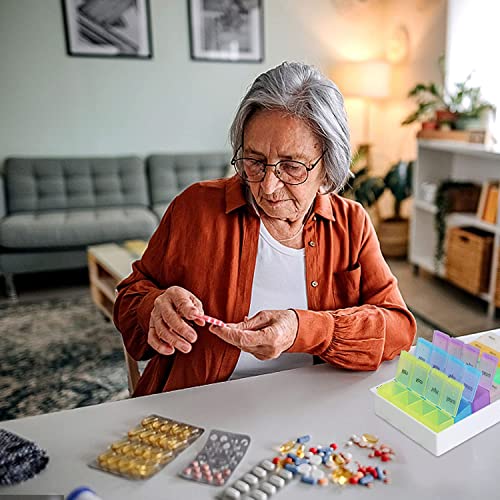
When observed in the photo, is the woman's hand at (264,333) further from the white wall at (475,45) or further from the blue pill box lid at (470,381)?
the white wall at (475,45)

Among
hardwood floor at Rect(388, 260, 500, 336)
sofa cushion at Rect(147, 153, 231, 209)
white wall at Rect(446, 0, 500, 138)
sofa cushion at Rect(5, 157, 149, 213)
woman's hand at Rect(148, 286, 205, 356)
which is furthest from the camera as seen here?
sofa cushion at Rect(147, 153, 231, 209)

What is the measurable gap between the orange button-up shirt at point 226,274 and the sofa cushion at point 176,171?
3039mm

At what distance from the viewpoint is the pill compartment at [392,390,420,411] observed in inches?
A: 34.5

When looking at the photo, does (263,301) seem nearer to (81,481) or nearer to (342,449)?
(342,449)

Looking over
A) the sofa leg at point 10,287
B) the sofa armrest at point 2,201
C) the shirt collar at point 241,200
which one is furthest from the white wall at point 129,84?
the shirt collar at point 241,200

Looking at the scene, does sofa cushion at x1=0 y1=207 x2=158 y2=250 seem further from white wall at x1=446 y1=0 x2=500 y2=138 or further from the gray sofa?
white wall at x1=446 y1=0 x2=500 y2=138

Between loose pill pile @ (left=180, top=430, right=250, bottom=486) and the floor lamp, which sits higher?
the floor lamp

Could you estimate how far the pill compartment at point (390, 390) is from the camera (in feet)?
2.95

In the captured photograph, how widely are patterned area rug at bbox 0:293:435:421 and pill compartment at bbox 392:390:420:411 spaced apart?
5.22 feet

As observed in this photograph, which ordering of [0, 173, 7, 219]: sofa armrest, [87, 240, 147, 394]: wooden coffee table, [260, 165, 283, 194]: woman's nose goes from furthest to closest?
1. [0, 173, 7, 219]: sofa armrest
2. [87, 240, 147, 394]: wooden coffee table
3. [260, 165, 283, 194]: woman's nose

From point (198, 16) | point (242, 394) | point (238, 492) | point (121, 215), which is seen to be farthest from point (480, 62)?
point (238, 492)

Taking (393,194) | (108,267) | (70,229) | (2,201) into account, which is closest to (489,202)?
(393,194)

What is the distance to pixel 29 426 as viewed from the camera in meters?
0.88

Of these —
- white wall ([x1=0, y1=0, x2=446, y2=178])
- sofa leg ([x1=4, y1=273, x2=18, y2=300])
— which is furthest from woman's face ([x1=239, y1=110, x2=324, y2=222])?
white wall ([x1=0, y1=0, x2=446, y2=178])
